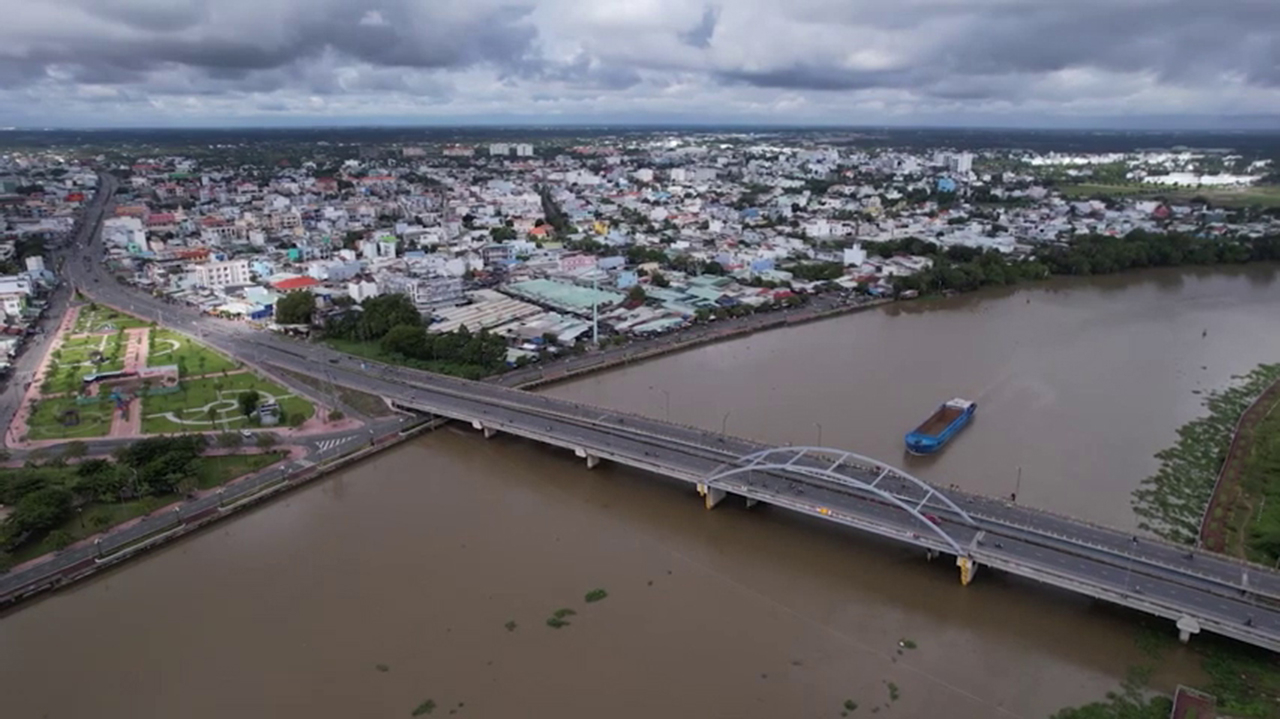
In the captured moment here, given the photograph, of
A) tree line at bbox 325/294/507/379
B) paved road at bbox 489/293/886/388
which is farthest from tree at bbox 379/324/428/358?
paved road at bbox 489/293/886/388

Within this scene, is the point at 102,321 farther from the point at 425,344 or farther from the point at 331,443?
the point at 331,443

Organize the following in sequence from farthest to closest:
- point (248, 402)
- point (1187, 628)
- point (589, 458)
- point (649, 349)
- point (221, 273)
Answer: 1. point (221, 273)
2. point (649, 349)
3. point (248, 402)
4. point (589, 458)
5. point (1187, 628)

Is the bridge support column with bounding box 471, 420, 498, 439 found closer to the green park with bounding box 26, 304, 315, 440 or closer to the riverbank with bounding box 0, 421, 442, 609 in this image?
the riverbank with bounding box 0, 421, 442, 609

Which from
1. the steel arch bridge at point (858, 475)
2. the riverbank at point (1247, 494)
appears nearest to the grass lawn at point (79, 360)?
the steel arch bridge at point (858, 475)

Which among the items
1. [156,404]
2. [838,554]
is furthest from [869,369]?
[156,404]

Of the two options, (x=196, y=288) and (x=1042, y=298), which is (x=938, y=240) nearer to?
(x=1042, y=298)

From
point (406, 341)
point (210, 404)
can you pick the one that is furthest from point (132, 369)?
point (406, 341)

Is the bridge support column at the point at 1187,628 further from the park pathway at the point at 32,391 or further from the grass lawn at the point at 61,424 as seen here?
the park pathway at the point at 32,391
